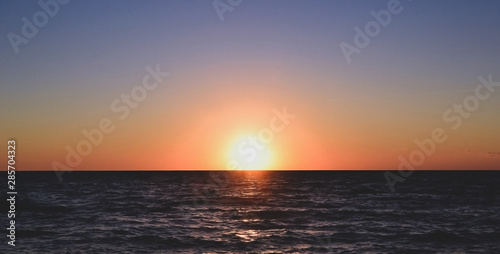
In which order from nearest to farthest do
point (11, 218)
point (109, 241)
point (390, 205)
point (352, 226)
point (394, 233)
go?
point (109, 241) < point (394, 233) < point (352, 226) < point (11, 218) < point (390, 205)

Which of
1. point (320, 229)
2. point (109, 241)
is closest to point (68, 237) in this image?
point (109, 241)

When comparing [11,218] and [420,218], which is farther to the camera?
[420,218]

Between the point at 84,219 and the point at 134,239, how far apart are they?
11.3 m

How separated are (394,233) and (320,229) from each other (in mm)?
5004

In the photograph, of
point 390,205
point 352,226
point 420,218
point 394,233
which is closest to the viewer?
point 394,233

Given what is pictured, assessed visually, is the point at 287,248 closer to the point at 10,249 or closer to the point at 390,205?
the point at 10,249

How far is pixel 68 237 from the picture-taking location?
27500mm

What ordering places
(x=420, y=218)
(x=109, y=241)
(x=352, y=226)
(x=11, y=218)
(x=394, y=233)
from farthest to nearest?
(x=420, y=218) < (x=11, y=218) < (x=352, y=226) < (x=394, y=233) < (x=109, y=241)

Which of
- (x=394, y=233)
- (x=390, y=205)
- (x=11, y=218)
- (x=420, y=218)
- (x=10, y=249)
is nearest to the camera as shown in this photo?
(x=10, y=249)

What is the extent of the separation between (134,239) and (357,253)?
42.9 feet

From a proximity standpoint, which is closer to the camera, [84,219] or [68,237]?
[68,237]

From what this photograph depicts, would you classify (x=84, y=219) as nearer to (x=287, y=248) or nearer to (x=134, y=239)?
(x=134, y=239)

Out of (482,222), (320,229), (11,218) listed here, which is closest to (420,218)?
(482,222)

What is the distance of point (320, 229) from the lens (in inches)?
1255
